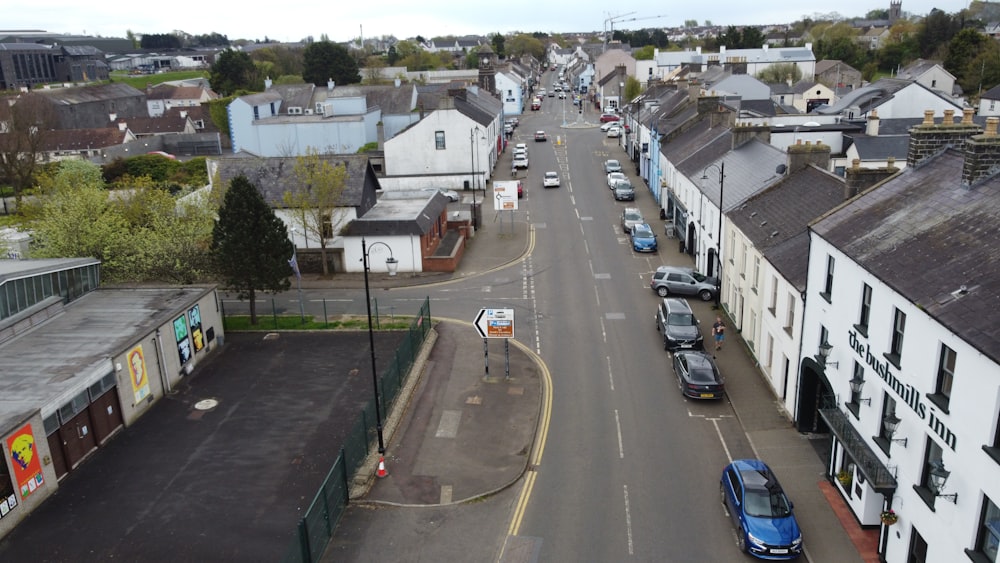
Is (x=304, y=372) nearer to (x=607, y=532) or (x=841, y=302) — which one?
(x=607, y=532)

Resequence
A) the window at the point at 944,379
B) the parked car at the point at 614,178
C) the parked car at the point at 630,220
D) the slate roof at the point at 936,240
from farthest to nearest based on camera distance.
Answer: the parked car at the point at 614,178 < the parked car at the point at 630,220 < the window at the point at 944,379 < the slate roof at the point at 936,240

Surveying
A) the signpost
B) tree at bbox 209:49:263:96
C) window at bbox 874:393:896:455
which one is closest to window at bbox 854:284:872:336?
window at bbox 874:393:896:455

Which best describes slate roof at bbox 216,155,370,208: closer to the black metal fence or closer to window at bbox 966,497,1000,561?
the black metal fence

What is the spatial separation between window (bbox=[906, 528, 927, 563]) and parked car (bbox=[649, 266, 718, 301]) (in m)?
20.0

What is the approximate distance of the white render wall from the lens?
1246 centimetres

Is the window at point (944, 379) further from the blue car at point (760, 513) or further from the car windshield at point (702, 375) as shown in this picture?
the car windshield at point (702, 375)

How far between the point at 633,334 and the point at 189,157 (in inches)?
2988

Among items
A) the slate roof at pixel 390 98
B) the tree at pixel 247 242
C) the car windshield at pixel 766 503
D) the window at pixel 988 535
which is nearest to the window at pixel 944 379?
the window at pixel 988 535

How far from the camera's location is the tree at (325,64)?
122312mm

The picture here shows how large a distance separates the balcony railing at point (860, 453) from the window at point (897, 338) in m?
2.52

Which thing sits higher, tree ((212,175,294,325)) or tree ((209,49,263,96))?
tree ((209,49,263,96))

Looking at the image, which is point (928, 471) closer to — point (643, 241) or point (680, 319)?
point (680, 319)

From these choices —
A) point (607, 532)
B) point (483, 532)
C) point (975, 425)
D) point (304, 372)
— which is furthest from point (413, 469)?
point (975, 425)

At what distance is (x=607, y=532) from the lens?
702 inches
